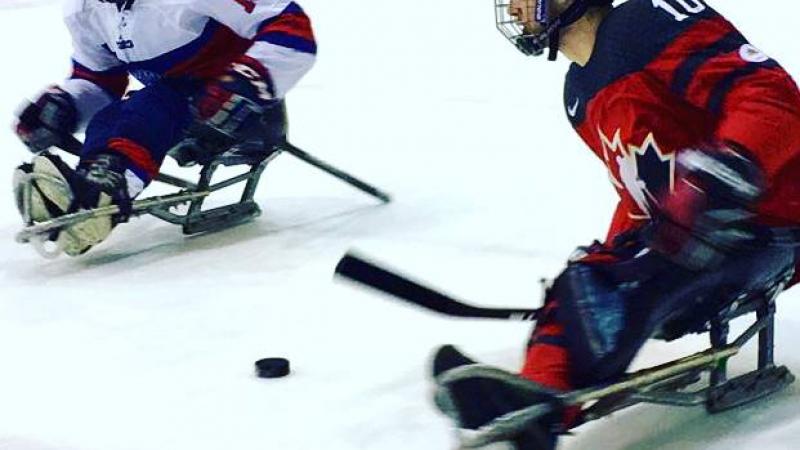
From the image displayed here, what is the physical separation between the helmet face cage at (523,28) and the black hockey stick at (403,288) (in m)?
0.28

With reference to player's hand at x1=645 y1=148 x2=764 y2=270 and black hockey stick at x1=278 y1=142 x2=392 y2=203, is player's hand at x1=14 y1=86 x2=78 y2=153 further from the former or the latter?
player's hand at x1=645 y1=148 x2=764 y2=270

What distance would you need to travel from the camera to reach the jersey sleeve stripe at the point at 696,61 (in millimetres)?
1397

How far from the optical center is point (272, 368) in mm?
1677

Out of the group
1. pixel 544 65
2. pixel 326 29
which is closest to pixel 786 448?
pixel 544 65

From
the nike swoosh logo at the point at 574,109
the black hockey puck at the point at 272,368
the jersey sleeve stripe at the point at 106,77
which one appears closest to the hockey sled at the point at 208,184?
the jersey sleeve stripe at the point at 106,77

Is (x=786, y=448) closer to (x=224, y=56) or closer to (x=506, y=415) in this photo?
(x=506, y=415)

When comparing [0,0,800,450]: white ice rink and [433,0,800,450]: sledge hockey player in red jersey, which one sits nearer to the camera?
[433,0,800,450]: sledge hockey player in red jersey

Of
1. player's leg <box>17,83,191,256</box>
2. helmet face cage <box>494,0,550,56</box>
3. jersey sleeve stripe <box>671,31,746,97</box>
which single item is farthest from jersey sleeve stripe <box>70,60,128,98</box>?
jersey sleeve stripe <box>671,31,746,97</box>

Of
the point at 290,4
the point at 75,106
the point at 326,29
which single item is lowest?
the point at 326,29

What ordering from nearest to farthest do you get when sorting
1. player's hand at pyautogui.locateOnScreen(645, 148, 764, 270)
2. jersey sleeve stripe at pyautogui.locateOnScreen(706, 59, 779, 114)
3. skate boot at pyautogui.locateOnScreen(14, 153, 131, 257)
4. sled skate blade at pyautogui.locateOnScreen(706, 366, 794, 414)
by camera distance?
player's hand at pyautogui.locateOnScreen(645, 148, 764, 270)
jersey sleeve stripe at pyautogui.locateOnScreen(706, 59, 779, 114)
sled skate blade at pyautogui.locateOnScreen(706, 366, 794, 414)
skate boot at pyautogui.locateOnScreen(14, 153, 131, 257)

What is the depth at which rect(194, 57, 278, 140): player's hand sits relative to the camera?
2299mm

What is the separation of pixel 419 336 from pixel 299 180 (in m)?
1.08

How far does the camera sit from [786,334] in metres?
1.76

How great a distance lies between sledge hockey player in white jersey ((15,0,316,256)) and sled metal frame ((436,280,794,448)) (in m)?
1.01
